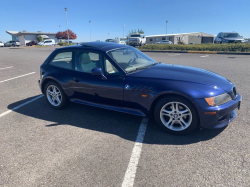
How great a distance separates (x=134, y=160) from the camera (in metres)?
2.80

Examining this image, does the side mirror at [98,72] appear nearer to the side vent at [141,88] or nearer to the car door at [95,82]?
the car door at [95,82]

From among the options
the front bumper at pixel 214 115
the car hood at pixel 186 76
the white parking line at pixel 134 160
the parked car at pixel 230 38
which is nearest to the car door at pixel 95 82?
the car hood at pixel 186 76

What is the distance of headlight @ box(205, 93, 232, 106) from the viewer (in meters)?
3.08

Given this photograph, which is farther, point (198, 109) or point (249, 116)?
point (249, 116)

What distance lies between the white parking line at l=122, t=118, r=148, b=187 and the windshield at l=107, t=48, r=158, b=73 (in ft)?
3.95

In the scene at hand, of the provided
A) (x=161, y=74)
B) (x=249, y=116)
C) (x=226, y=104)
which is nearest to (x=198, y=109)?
(x=226, y=104)

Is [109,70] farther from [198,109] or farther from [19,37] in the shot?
[19,37]

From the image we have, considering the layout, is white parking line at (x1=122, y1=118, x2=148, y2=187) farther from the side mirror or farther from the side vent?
the side mirror

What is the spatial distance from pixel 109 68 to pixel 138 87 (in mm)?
780

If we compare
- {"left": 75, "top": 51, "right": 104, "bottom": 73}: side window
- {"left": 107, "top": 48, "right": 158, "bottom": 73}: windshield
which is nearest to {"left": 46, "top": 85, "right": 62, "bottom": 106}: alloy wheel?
{"left": 75, "top": 51, "right": 104, "bottom": 73}: side window

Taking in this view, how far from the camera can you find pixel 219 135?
3.36 meters

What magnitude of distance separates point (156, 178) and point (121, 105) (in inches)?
65.2

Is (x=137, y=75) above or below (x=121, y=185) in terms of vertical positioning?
above

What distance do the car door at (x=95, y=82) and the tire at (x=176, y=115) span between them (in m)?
0.80
